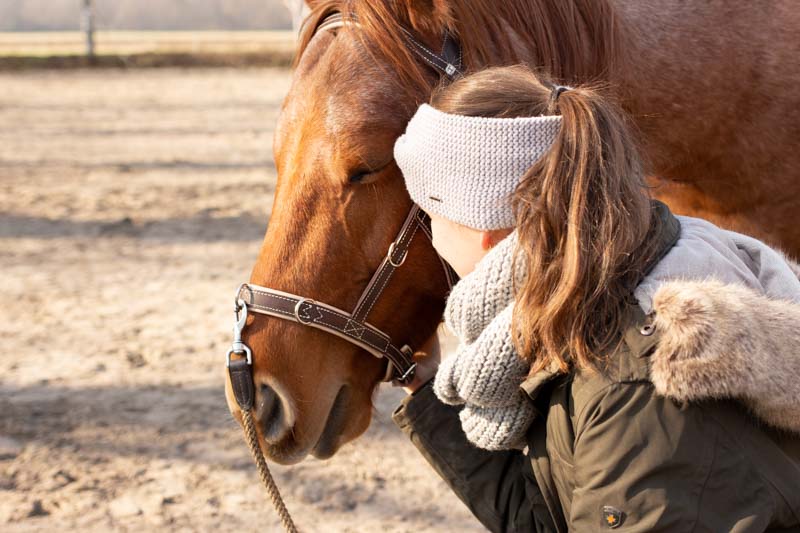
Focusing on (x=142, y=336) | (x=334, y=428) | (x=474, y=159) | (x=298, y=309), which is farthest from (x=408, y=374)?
(x=142, y=336)

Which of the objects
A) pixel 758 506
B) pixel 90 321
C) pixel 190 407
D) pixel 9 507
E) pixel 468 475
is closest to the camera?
pixel 758 506

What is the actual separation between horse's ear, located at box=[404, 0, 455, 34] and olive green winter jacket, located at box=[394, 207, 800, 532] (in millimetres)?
842

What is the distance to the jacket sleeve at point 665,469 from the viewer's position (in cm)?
127

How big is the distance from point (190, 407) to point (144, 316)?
1208 mm

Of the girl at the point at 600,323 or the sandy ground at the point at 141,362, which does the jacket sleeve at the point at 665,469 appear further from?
the sandy ground at the point at 141,362

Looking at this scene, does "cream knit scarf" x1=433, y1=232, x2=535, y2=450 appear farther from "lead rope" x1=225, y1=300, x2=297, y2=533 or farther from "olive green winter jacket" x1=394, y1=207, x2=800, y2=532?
"lead rope" x1=225, y1=300, x2=297, y2=533

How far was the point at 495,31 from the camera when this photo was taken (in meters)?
1.89

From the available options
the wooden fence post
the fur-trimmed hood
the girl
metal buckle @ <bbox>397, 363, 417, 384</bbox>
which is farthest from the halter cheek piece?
the wooden fence post

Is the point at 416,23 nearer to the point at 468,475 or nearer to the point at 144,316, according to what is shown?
the point at 468,475

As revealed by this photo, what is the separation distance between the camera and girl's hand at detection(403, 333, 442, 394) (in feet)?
6.63

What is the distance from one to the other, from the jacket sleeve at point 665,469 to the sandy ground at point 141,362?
1.71m

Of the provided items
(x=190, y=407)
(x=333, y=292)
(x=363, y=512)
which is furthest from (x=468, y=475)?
(x=190, y=407)

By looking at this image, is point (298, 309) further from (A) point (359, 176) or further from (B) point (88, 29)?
(B) point (88, 29)

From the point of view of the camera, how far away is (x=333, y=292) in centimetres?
186
